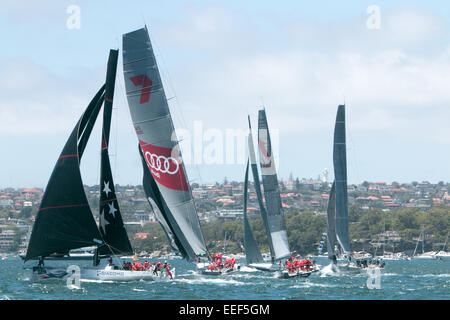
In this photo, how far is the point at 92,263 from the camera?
50.7m

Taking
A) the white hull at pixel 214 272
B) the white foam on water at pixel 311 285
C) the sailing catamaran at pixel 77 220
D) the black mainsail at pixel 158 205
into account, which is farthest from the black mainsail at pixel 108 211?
the white foam on water at pixel 311 285

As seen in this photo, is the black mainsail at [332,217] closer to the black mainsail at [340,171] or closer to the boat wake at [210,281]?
the black mainsail at [340,171]

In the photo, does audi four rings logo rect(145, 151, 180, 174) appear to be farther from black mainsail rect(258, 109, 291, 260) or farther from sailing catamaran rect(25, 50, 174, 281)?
black mainsail rect(258, 109, 291, 260)

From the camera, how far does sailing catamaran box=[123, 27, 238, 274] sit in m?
52.9

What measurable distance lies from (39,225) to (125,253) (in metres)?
5.73

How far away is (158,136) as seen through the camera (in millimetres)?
52938

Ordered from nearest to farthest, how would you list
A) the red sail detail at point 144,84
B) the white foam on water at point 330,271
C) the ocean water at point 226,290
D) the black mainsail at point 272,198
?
1. the ocean water at point 226,290
2. the red sail detail at point 144,84
3. the black mainsail at point 272,198
4. the white foam on water at point 330,271

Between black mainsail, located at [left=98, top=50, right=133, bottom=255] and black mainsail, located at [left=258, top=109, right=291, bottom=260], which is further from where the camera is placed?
black mainsail, located at [left=258, top=109, right=291, bottom=260]

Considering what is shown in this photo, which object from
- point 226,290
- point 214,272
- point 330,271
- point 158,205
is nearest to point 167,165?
point 158,205

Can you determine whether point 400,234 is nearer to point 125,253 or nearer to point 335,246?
point 335,246

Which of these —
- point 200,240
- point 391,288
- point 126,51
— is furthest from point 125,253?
point 391,288

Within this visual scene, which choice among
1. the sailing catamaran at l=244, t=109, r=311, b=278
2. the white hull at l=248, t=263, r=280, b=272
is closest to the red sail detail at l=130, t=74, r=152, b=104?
the sailing catamaran at l=244, t=109, r=311, b=278

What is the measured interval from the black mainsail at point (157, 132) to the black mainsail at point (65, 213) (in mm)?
5787

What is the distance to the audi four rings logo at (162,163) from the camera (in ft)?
175
